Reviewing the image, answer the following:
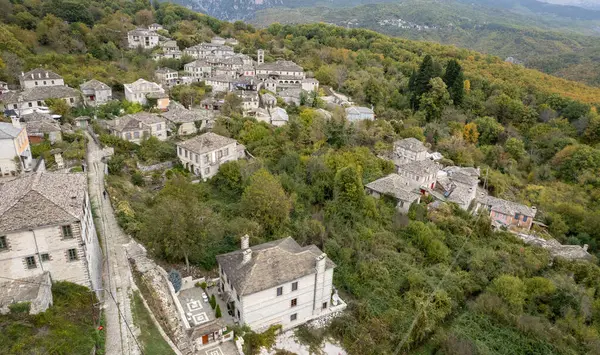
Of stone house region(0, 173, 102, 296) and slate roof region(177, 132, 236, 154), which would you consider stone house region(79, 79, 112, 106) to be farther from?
stone house region(0, 173, 102, 296)

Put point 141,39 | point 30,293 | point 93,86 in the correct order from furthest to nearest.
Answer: point 141,39
point 93,86
point 30,293

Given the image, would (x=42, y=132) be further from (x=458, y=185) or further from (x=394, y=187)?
(x=458, y=185)

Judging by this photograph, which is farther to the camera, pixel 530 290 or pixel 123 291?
pixel 530 290

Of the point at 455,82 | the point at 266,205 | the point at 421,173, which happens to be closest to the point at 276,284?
the point at 266,205

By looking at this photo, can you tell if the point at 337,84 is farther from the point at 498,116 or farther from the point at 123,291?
the point at 123,291

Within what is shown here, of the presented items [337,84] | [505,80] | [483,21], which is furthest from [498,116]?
[483,21]

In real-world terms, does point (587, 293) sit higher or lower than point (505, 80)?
lower
